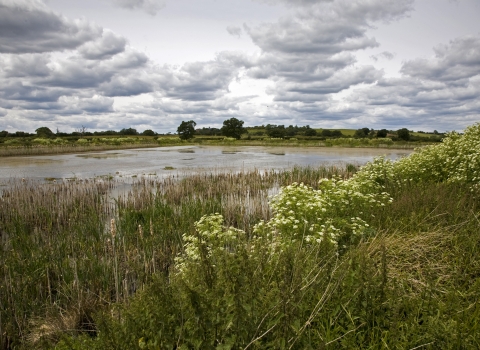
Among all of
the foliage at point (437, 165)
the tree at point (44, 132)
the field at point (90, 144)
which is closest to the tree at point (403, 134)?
the field at point (90, 144)

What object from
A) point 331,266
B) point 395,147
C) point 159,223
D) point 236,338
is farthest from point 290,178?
point 395,147

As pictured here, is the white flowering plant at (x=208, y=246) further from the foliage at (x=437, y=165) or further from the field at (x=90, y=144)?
the field at (x=90, y=144)

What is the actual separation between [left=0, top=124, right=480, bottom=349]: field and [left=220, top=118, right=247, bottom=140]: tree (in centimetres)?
8973

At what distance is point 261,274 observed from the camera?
3.76m

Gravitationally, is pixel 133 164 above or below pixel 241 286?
below

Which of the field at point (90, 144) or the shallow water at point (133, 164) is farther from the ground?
the field at point (90, 144)

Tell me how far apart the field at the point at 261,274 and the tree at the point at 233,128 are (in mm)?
89733

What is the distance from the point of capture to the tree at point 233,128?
333 feet

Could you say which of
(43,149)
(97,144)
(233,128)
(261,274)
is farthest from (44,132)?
(261,274)

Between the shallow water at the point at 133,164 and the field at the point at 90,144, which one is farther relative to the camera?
the field at the point at 90,144

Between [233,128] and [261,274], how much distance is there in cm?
9936

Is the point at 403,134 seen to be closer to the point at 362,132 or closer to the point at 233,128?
the point at 362,132

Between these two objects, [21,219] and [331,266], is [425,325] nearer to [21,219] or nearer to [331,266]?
[331,266]

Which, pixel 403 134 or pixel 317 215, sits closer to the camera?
pixel 317 215
